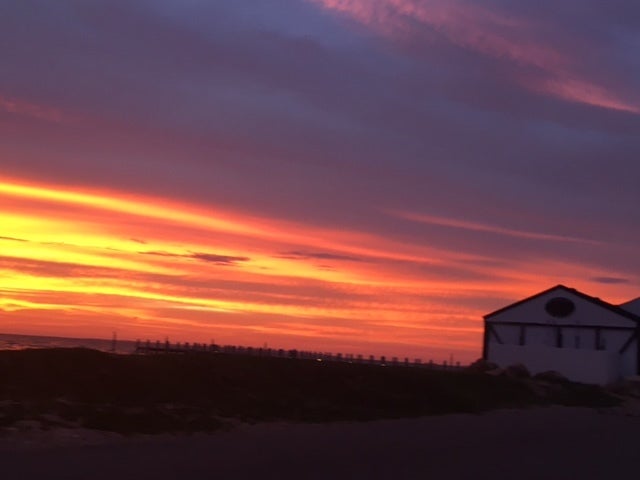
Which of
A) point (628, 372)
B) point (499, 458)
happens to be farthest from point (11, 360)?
point (628, 372)

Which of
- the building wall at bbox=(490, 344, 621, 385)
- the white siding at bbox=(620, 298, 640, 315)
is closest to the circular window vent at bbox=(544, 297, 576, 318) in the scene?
the building wall at bbox=(490, 344, 621, 385)

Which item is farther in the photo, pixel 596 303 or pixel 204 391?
pixel 596 303

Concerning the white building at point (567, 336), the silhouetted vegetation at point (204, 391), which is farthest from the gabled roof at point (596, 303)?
the silhouetted vegetation at point (204, 391)

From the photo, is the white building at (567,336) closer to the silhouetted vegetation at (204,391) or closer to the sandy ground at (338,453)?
the silhouetted vegetation at (204,391)

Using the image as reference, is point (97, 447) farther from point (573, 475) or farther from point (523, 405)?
point (523, 405)

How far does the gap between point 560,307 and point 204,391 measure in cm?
3526

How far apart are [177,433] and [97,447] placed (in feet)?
9.74

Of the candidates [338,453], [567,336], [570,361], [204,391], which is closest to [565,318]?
[567,336]

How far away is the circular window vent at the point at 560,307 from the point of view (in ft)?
179

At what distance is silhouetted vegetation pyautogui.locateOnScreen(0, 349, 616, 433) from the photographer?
19.8 meters

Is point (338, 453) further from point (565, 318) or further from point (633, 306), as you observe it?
point (633, 306)

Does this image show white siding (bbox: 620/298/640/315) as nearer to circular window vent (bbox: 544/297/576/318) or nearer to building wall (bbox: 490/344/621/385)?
circular window vent (bbox: 544/297/576/318)

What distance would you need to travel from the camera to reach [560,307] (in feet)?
180

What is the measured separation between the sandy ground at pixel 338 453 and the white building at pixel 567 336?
72.8 ft
